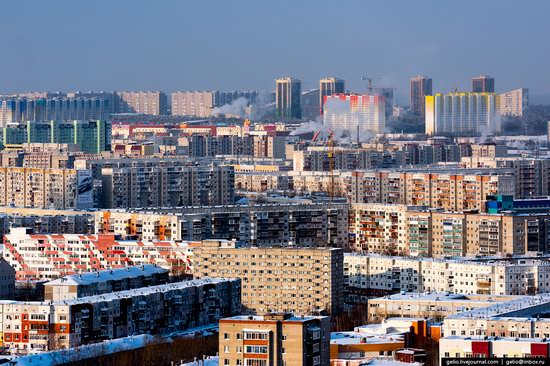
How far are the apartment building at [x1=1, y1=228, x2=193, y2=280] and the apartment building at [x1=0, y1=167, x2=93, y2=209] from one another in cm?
726

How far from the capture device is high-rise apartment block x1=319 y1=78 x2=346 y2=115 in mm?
68950

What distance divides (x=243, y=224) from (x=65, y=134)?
23.4m

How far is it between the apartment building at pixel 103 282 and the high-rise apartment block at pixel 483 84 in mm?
47156

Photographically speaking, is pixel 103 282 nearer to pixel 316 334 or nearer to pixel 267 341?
pixel 316 334

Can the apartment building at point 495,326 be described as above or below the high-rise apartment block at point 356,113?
below

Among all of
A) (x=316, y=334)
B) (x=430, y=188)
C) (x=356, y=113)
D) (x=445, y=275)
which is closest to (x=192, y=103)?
(x=356, y=113)

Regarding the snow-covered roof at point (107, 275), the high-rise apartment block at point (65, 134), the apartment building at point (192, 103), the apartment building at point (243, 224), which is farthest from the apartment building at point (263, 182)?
the apartment building at point (192, 103)

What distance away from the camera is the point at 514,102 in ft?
218

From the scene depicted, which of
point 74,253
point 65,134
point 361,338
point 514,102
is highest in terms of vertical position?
point 514,102

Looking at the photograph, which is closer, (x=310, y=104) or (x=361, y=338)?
(x=361, y=338)

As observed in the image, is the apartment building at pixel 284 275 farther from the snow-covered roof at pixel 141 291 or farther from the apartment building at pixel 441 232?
the apartment building at pixel 441 232

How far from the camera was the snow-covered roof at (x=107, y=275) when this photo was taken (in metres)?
19.3

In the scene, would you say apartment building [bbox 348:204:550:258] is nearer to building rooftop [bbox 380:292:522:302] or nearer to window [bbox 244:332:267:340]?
building rooftop [bbox 380:292:522:302]

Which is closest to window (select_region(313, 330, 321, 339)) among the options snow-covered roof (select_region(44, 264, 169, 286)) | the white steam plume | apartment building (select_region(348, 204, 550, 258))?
snow-covered roof (select_region(44, 264, 169, 286))
